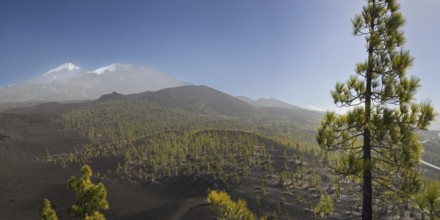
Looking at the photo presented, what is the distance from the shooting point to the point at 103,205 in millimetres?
10945

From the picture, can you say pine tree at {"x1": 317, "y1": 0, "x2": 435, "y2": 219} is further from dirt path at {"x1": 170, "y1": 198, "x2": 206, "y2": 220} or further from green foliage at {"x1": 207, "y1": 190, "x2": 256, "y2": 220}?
dirt path at {"x1": 170, "y1": 198, "x2": 206, "y2": 220}

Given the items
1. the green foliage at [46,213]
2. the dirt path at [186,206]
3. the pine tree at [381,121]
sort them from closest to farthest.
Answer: the pine tree at [381,121]
the green foliage at [46,213]
the dirt path at [186,206]

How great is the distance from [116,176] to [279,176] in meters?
17.7

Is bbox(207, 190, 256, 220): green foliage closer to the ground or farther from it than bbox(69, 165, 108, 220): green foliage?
farther from it

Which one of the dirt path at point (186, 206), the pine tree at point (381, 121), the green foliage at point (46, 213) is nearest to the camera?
the pine tree at point (381, 121)

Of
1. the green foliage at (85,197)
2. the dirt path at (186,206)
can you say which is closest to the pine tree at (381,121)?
the green foliage at (85,197)

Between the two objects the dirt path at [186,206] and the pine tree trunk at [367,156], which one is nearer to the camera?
the pine tree trunk at [367,156]

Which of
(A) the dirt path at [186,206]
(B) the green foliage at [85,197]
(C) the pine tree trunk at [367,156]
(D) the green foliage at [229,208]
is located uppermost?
(C) the pine tree trunk at [367,156]

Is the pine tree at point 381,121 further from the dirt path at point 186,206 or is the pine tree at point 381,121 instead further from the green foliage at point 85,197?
the dirt path at point 186,206

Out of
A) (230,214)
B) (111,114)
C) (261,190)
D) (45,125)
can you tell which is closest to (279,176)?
(261,190)

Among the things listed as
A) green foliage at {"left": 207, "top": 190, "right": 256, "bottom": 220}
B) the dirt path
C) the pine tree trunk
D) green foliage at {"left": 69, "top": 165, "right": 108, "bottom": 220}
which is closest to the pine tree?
the pine tree trunk

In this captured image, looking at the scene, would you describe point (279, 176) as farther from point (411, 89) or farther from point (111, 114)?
point (111, 114)

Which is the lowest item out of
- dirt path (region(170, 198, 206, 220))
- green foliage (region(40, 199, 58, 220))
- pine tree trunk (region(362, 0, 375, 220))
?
dirt path (region(170, 198, 206, 220))

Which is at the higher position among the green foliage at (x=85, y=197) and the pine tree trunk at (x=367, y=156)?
the pine tree trunk at (x=367, y=156)
